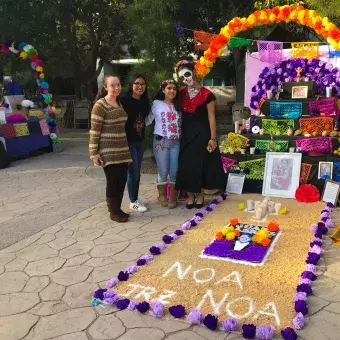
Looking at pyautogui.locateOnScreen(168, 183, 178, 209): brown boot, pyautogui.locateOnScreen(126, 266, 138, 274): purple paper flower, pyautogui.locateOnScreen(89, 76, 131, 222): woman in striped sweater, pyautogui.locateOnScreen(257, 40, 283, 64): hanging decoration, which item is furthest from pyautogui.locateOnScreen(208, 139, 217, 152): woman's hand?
pyautogui.locateOnScreen(257, 40, 283, 64): hanging decoration

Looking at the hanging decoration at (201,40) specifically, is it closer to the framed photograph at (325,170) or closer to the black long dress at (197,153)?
the black long dress at (197,153)

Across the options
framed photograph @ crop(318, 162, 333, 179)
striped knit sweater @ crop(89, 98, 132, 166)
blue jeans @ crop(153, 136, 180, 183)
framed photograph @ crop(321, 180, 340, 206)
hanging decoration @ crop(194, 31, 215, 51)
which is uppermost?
hanging decoration @ crop(194, 31, 215, 51)

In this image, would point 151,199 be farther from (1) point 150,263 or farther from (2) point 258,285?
(2) point 258,285

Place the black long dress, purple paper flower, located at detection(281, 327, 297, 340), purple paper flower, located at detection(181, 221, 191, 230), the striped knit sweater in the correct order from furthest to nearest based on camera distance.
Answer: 1. the black long dress
2. purple paper flower, located at detection(181, 221, 191, 230)
3. the striped knit sweater
4. purple paper flower, located at detection(281, 327, 297, 340)

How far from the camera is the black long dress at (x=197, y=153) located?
508cm

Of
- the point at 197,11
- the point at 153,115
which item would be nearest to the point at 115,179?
the point at 153,115

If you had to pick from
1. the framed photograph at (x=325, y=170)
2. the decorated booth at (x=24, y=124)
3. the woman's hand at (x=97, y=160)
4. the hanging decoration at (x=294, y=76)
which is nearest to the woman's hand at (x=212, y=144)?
the woman's hand at (x=97, y=160)

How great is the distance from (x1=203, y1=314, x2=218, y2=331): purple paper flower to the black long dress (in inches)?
104

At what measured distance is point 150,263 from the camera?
3723 mm

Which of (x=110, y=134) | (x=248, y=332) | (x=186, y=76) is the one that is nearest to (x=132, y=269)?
(x=248, y=332)

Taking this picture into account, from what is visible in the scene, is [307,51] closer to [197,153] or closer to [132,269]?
[197,153]

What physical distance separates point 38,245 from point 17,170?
430 centimetres

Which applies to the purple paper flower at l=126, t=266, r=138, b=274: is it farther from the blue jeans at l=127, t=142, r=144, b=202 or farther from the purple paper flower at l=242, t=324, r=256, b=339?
the blue jeans at l=127, t=142, r=144, b=202

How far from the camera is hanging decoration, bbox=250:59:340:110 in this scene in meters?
6.36
